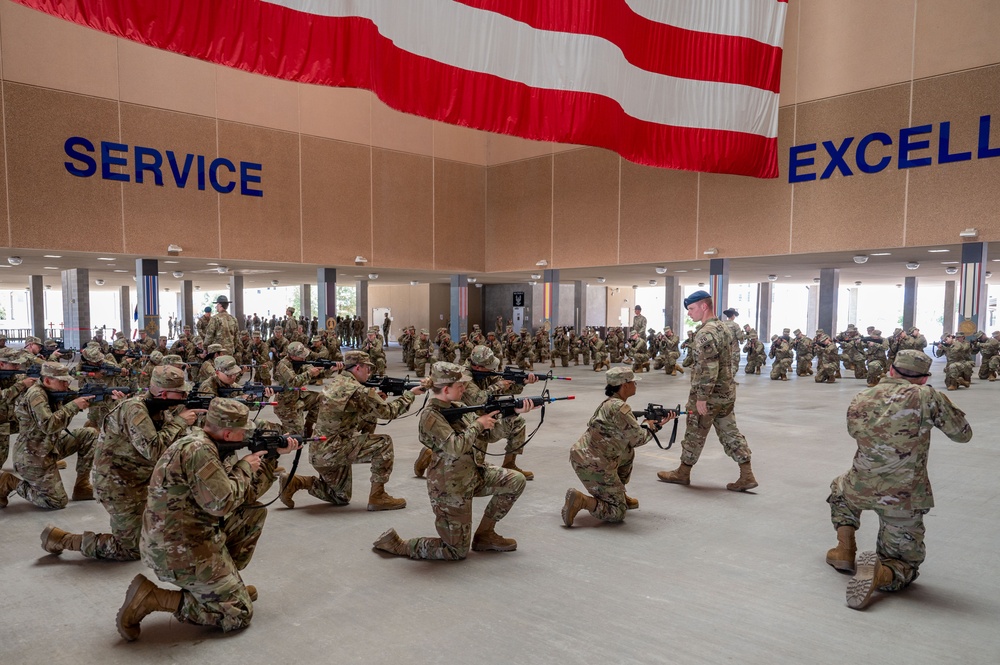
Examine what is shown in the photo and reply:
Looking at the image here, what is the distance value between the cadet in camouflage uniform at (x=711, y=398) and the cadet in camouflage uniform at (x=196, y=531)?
431 cm

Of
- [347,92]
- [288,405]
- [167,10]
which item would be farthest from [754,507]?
[347,92]

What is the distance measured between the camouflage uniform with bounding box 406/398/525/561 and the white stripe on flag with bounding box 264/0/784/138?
715cm

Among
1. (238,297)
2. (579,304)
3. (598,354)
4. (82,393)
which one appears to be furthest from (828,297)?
(82,393)

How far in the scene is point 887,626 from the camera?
137 inches

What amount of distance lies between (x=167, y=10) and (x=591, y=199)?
13.9 m

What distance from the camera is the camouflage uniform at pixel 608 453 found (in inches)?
199

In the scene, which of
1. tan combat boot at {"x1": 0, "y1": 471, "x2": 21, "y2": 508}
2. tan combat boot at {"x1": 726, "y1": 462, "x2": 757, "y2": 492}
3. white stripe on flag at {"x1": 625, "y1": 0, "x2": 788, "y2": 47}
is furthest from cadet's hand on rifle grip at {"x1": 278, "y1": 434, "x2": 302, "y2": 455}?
white stripe on flag at {"x1": 625, "y1": 0, "x2": 788, "y2": 47}

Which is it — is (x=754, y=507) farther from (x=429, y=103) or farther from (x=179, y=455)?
(x=429, y=103)

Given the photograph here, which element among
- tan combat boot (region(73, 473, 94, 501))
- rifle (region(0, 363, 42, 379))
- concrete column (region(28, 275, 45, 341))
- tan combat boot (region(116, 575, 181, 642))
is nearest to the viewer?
tan combat boot (region(116, 575, 181, 642))

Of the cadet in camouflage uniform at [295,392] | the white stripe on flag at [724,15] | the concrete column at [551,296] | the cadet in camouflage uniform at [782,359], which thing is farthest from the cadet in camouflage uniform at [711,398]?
the concrete column at [551,296]

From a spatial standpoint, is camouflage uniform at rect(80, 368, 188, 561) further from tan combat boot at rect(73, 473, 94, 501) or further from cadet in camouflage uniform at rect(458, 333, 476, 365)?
cadet in camouflage uniform at rect(458, 333, 476, 365)

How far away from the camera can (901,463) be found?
3.83m

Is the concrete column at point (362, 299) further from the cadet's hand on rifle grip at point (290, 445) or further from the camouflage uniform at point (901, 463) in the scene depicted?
the camouflage uniform at point (901, 463)

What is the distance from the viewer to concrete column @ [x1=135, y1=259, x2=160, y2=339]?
15742 mm
